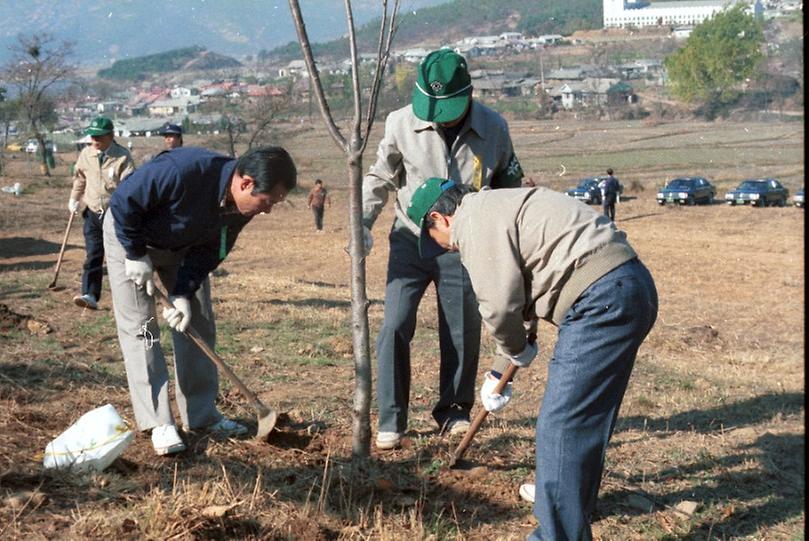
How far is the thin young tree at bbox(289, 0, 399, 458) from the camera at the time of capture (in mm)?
4379

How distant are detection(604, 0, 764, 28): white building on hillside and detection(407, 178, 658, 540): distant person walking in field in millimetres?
151554

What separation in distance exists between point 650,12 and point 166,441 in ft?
530

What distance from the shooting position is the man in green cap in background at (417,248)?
4977 mm

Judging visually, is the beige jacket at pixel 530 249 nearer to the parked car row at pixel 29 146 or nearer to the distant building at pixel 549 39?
the parked car row at pixel 29 146

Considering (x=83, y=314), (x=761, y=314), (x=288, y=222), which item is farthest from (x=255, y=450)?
(x=288, y=222)

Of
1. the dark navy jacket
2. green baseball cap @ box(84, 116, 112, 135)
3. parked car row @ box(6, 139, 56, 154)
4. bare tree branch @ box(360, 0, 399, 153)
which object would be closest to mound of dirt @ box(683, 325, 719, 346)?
green baseball cap @ box(84, 116, 112, 135)

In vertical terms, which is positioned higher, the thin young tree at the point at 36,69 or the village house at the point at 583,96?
the thin young tree at the point at 36,69

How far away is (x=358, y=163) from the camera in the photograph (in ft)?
14.7

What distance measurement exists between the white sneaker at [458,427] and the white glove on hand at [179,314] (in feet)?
4.82

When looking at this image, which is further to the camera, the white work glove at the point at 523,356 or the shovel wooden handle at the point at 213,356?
the shovel wooden handle at the point at 213,356

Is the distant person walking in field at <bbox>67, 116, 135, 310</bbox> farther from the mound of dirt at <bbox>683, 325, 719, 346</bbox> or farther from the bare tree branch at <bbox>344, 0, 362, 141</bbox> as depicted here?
the mound of dirt at <bbox>683, 325, 719, 346</bbox>

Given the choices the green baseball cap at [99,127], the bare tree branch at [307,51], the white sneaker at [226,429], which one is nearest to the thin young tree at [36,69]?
the green baseball cap at [99,127]

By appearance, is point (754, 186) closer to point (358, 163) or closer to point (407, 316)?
point (407, 316)

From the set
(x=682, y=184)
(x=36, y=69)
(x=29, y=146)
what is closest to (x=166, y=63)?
(x=29, y=146)
